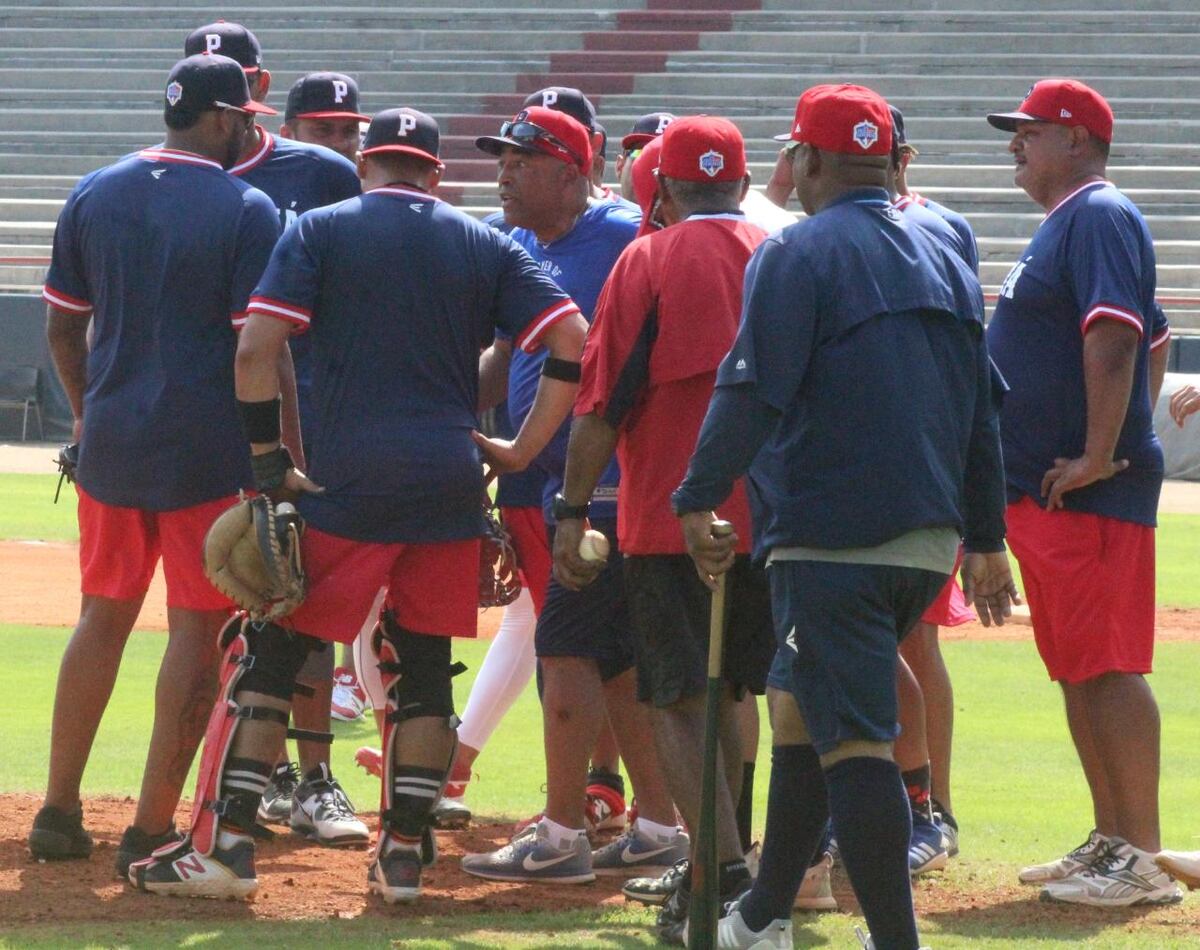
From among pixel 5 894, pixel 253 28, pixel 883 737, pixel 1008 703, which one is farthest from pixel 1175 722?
pixel 253 28

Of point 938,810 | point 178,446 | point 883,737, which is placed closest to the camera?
point 883,737

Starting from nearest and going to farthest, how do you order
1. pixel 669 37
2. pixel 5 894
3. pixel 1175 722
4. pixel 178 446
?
pixel 5 894 → pixel 178 446 → pixel 1175 722 → pixel 669 37

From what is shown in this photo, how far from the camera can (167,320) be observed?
545 cm

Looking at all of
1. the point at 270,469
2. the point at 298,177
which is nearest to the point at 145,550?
the point at 270,469

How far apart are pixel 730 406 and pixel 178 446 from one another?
6.34 feet

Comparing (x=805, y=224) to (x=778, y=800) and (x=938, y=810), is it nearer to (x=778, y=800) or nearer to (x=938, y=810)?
(x=778, y=800)

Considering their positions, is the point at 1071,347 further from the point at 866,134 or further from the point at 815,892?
the point at 815,892

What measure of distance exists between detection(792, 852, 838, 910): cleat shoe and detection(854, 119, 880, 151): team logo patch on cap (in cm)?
201

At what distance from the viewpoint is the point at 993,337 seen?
5805 millimetres

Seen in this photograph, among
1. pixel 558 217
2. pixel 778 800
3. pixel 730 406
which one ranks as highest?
pixel 558 217

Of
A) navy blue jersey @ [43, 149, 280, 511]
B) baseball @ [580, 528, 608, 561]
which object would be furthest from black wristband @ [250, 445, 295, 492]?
baseball @ [580, 528, 608, 561]

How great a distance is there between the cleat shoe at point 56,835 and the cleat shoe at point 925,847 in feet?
8.13

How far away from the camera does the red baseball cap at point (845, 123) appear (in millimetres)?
4375

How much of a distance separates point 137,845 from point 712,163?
253cm
